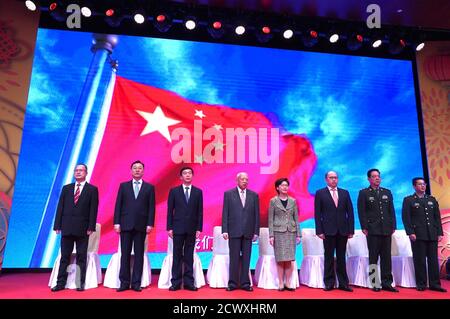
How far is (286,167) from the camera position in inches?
234

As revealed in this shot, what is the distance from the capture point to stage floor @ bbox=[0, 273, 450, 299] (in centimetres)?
374

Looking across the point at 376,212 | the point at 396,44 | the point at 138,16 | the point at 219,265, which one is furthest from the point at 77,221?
the point at 396,44

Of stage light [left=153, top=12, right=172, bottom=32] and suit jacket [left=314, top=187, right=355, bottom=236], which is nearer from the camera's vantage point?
suit jacket [left=314, top=187, right=355, bottom=236]

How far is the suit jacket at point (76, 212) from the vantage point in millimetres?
4027

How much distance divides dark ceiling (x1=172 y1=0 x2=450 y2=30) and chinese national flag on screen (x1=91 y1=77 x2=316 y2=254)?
152 cm

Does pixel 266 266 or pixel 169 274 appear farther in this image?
pixel 266 266

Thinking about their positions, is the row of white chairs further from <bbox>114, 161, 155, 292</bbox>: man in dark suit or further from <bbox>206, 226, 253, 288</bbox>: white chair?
<bbox>114, 161, 155, 292</bbox>: man in dark suit

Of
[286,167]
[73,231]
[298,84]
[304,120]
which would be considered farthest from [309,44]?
[73,231]

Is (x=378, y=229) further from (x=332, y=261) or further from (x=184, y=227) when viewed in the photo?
(x=184, y=227)

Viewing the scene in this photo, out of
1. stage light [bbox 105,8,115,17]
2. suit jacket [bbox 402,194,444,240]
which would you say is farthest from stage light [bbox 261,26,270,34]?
suit jacket [bbox 402,194,444,240]

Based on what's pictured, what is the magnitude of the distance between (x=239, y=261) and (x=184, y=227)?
74 centimetres

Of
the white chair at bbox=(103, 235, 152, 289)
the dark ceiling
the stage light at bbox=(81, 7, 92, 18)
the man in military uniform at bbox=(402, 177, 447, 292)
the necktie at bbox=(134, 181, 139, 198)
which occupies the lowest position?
the white chair at bbox=(103, 235, 152, 289)

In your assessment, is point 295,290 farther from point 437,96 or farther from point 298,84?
point 437,96

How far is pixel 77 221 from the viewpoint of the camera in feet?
13.3
